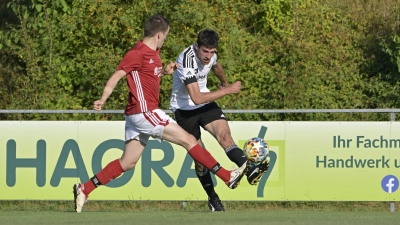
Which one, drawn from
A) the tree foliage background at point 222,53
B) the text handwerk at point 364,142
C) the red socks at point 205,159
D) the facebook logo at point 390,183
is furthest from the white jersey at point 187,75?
the tree foliage background at point 222,53

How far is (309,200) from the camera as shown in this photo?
1269 centimetres

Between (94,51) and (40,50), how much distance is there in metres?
1.02

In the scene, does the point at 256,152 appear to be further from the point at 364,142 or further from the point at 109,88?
the point at 364,142

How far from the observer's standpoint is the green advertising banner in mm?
12617

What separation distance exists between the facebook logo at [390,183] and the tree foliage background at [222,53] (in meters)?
3.26

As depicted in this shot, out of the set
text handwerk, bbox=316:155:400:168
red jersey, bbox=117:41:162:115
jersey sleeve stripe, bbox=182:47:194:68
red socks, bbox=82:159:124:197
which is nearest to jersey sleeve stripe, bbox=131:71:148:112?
red jersey, bbox=117:41:162:115

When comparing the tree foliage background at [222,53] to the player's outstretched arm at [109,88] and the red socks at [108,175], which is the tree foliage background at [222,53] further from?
Result: the player's outstretched arm at [109,88]

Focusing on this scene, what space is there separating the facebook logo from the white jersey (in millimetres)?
3480

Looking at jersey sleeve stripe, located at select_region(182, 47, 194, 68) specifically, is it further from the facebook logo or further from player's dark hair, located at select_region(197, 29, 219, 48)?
the facebook logo

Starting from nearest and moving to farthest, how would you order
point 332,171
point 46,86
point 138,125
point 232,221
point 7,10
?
point 232,221
point 138,125
point 332,171
point 46,86
point 7,10

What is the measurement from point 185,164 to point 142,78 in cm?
362

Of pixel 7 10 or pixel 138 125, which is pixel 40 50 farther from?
pixel 138 125

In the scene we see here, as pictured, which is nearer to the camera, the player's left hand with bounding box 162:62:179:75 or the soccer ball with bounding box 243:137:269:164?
the soccer ball with bounding box 243:137:269:164

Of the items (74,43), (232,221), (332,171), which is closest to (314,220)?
(232,221)
